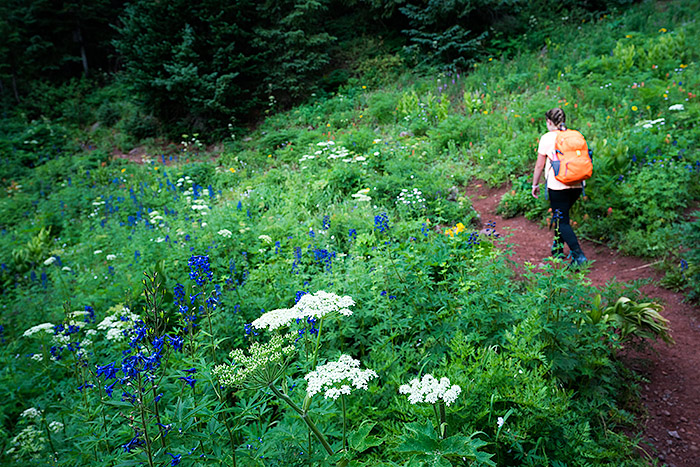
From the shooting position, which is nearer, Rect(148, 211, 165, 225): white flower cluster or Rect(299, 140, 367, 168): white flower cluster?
Rect(148, 211, 165, 225): white flower cluster

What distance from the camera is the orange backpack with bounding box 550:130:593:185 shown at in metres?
4.57

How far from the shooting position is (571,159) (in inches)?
181

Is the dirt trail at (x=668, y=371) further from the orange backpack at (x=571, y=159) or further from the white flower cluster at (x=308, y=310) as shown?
the white flower cluster at (x=308, y=310)

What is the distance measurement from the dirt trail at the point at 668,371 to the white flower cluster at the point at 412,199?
1.52m

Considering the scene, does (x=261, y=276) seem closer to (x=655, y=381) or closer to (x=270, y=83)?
(x=655, y=381)

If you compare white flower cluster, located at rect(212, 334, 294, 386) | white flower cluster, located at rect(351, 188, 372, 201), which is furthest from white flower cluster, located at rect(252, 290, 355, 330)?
white flower cluster, located at rect(351, 188, 372, 201)

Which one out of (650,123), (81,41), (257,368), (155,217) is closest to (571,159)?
(650,123)

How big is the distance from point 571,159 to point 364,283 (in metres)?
3.15

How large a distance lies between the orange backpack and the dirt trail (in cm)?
114

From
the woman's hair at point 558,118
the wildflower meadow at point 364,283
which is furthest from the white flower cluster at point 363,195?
the woman's hair at point 558,118

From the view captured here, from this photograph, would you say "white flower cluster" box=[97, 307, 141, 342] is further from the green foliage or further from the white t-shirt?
→ the white t-shirt

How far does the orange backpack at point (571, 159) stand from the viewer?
15.0 ft

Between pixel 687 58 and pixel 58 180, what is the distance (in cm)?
1597

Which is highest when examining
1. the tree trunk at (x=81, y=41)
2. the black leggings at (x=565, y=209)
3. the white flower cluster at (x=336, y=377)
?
the tree trunk at (x=81, y=41)
